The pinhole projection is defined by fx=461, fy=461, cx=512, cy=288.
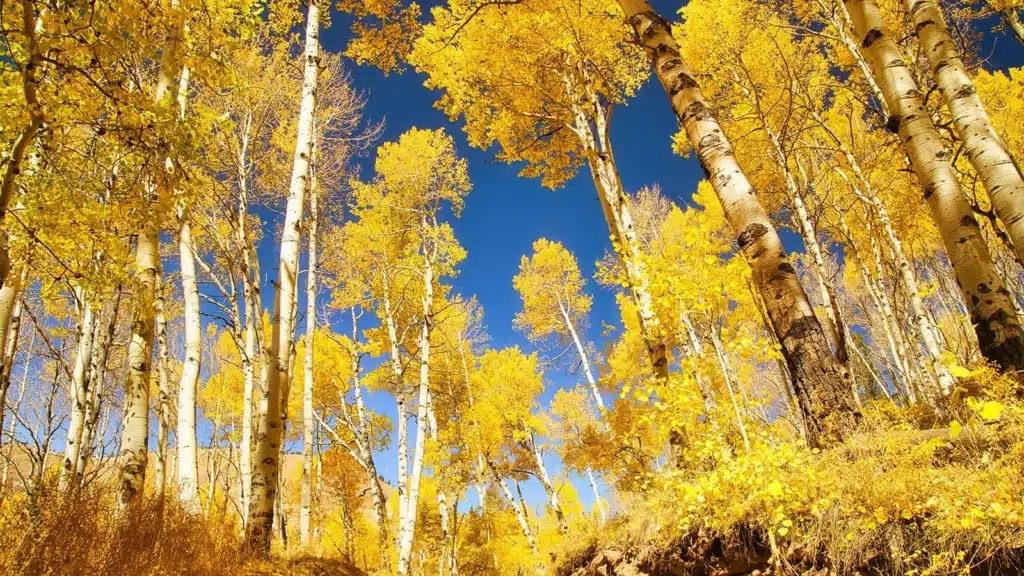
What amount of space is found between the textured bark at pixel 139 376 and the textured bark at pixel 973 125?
19.0 feet

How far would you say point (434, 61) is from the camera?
9016 mm

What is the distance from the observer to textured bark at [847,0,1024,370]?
317 cm

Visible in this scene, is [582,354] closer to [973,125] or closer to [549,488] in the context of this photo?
[549,488]

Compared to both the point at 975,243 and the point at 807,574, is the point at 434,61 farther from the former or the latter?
the point at 807,574

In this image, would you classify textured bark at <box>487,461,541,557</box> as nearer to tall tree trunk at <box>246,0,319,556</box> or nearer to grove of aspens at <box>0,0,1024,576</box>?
grove of aspens at <box>0,0,1024,576</box>

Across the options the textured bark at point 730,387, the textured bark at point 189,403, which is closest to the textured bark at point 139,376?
the textured bark at point 189,403

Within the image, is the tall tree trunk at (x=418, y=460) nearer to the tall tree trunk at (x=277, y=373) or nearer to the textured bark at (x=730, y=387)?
the tall tree trunk at (x=277, y=373)

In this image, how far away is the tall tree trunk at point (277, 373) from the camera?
3.78 metres

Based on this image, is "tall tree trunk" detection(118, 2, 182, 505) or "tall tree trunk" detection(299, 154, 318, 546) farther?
"tall tree trunk" detection(299, 154, 318, 546)

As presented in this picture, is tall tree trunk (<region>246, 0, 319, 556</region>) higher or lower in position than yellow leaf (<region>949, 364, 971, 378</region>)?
higher

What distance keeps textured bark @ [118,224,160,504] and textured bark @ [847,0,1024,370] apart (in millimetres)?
5784

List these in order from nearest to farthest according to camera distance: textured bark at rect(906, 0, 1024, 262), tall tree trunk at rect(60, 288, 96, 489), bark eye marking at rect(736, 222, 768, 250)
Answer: textured bark at rect(906, 0, 1024, 262)
bark eye marking at rect(736, 222, 768, 250)
tall tree trunk at rect(60, 288, 96, 489)

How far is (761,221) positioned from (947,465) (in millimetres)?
1820

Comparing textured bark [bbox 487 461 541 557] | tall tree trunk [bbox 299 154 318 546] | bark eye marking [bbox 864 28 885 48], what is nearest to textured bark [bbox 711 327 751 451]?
bark eye marking [bbox 864 28 885 48]
